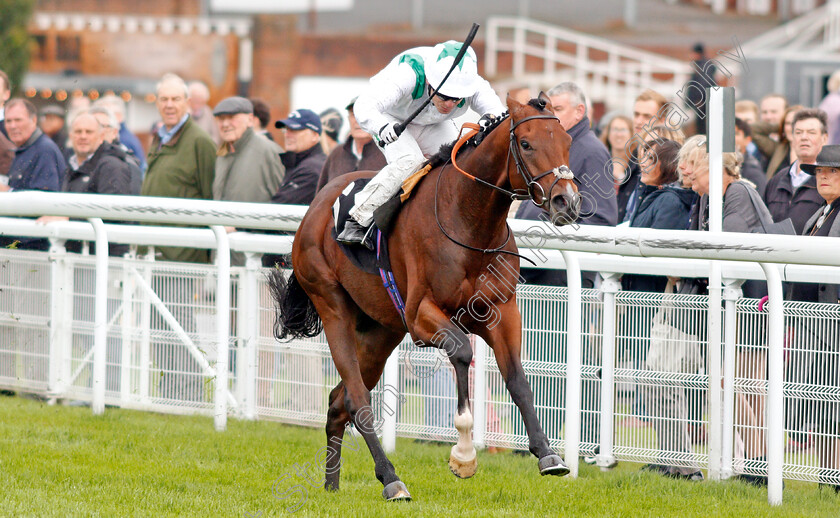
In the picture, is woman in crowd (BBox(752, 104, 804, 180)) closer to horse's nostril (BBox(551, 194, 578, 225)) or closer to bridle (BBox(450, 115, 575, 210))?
bridle (BBox(450, 115, 575, 210))

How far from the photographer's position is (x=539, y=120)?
466 cm

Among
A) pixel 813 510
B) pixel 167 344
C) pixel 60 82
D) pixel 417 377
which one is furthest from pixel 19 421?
pixel 60 82

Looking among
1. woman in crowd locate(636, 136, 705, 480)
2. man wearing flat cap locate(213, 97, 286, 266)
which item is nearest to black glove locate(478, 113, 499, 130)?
woman in crowd locate(636, 136, 705, 480)

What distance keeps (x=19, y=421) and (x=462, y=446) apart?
3.53m

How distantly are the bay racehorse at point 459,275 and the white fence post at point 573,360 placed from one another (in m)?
0.89

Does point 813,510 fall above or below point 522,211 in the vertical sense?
below

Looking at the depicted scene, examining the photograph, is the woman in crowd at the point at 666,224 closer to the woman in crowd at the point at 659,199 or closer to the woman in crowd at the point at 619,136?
the woman in crowd at the point at 659,199

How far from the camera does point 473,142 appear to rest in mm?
5129

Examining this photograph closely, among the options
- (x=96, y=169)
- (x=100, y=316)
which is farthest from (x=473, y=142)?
(x=96, y=169)

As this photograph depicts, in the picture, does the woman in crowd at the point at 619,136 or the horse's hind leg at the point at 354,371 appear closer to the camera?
the horse's hind leg at the point at 354,371

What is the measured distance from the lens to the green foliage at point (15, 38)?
2402 centimetres

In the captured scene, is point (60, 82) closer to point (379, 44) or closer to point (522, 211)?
point (379, 44)

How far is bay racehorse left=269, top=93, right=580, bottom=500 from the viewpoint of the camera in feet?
15.2

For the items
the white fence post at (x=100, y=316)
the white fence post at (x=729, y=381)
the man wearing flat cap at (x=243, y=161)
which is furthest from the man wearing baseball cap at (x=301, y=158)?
the white fence post at (x=729, y=381)
